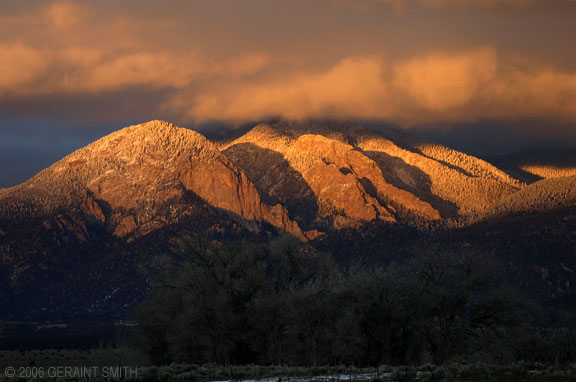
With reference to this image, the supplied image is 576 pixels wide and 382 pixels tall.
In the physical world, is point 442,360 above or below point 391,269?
below

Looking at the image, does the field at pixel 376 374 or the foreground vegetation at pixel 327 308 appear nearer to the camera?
the field at pixel 376 374

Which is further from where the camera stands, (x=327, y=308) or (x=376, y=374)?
(x=327, y=308)

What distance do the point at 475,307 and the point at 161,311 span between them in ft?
117

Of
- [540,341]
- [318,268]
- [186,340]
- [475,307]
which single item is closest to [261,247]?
[318,268]

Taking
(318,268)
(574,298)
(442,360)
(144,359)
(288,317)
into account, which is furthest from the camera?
(574,298)

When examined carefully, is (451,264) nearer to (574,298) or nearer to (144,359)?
(144,359)

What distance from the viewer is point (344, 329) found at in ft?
225

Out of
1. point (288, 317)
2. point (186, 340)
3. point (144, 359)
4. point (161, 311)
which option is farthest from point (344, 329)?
point (144, 359)

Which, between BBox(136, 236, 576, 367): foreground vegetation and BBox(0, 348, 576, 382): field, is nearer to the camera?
BBox(0, 348, 576, 382): field

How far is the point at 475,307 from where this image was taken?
6762cm

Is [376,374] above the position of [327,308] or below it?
below

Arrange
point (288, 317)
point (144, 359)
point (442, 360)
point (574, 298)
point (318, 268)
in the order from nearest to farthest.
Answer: point (442, 360), point (288, 317), point (318, 268), point (144, 359), point (574, 298)

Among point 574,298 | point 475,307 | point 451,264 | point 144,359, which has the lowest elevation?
point 574,298

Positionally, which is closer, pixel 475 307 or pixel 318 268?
pixel 475 307
